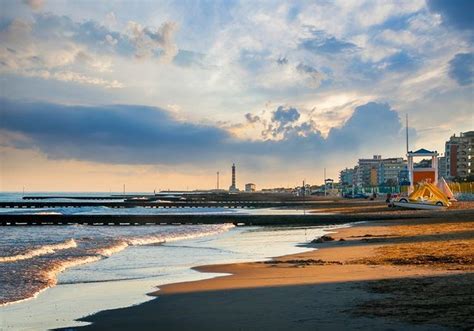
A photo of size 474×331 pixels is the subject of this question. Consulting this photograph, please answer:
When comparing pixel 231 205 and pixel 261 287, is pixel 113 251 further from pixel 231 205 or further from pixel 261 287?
pixel 231 205

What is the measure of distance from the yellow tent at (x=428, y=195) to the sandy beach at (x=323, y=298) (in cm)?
4867

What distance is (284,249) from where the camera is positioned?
2714 centimetres

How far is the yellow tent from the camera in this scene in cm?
6594

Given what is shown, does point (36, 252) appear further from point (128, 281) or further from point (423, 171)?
point (423, 171)

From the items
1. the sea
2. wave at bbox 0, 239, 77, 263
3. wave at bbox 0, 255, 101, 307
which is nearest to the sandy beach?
the sea

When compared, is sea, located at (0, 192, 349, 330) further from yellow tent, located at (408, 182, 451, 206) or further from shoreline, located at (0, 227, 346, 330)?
yellow tent, located at (408, 182, 451, 206)

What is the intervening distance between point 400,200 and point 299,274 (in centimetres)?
6195

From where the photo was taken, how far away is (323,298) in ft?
38.7

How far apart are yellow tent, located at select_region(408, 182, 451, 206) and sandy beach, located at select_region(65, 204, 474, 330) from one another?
48.7 meters

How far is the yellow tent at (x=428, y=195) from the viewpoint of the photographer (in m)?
65.9

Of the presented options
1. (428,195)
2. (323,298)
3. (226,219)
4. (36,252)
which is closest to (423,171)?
(428,195)

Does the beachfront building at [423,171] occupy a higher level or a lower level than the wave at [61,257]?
higher

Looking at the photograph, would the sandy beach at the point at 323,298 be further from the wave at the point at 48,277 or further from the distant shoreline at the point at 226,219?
the distant shoreline at the point at 226,219

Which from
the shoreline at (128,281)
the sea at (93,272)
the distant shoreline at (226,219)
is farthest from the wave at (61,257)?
the distant shoreline at (226,219)
